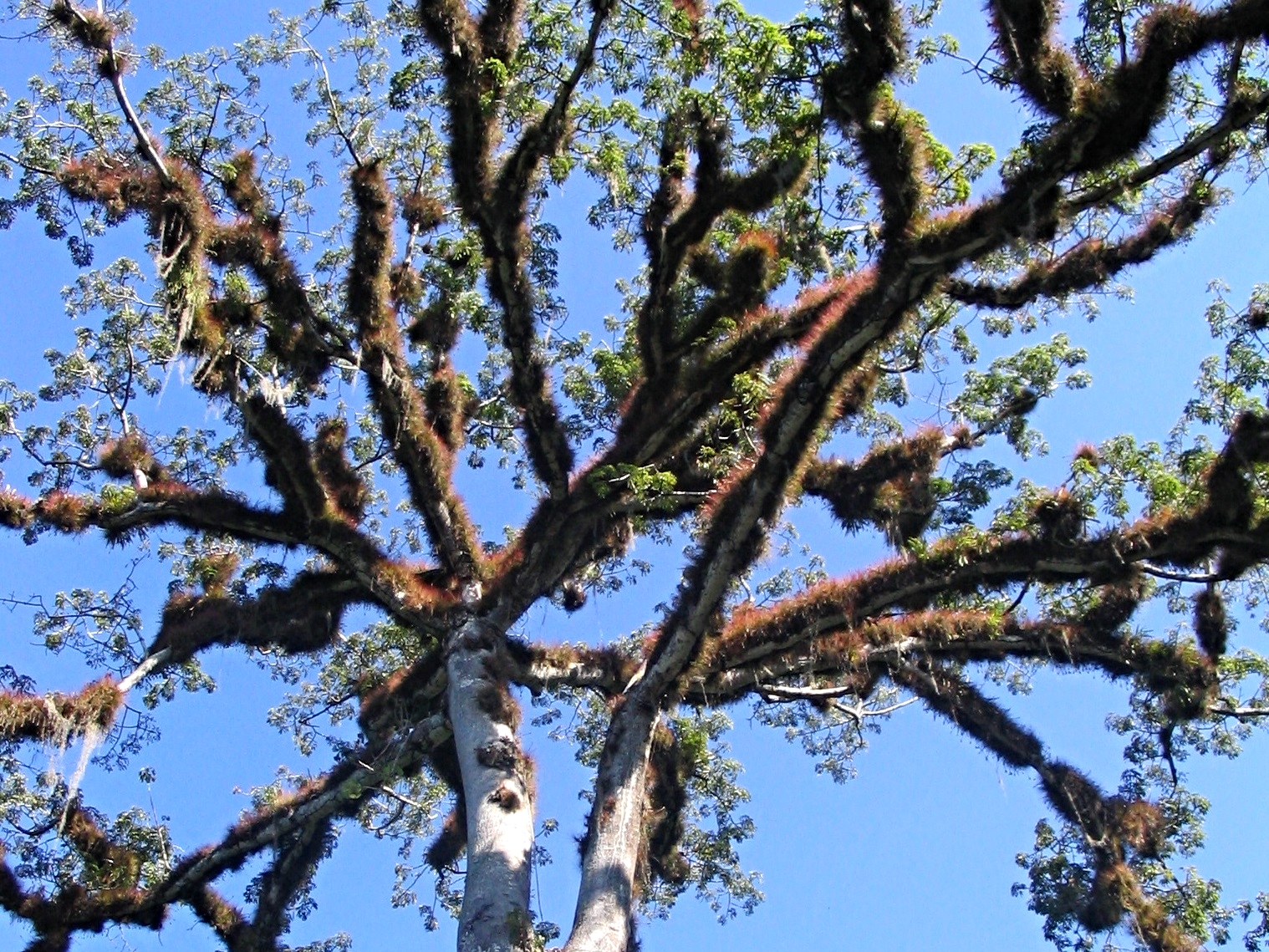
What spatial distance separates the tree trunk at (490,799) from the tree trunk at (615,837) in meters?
0.48

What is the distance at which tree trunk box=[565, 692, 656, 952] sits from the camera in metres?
8.88

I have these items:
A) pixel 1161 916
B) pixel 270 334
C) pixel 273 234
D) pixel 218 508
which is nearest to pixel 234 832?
pixel 218 508

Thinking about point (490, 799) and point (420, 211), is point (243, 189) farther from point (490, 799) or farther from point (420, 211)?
point (490, 799)

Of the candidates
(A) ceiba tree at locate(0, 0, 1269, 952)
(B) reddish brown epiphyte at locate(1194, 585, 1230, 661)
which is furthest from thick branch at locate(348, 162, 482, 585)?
(B) reddish brown epiphyte at locate(1194, 585, 1230, 661)

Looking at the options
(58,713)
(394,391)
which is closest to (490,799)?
(58,713)

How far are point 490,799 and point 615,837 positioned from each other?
1.11m

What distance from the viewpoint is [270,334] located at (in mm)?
13383

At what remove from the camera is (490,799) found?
32.4 feet

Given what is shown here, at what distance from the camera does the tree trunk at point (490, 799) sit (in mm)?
8727

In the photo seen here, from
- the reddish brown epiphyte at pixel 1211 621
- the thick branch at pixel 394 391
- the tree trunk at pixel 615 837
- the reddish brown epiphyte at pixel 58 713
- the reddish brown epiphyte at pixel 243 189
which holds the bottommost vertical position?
the tree trunk at pixel 615 837

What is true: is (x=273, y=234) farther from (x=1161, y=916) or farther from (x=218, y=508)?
(x=1161, y=916)

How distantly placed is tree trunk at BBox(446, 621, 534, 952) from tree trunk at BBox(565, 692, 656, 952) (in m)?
0.48

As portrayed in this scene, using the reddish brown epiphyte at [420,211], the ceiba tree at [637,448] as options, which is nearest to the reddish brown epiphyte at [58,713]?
the ceiba tree at [637,448]

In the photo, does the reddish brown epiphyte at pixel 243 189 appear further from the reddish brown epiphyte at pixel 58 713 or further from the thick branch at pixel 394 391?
the reddish brown epiphyte at pixel 58 713
